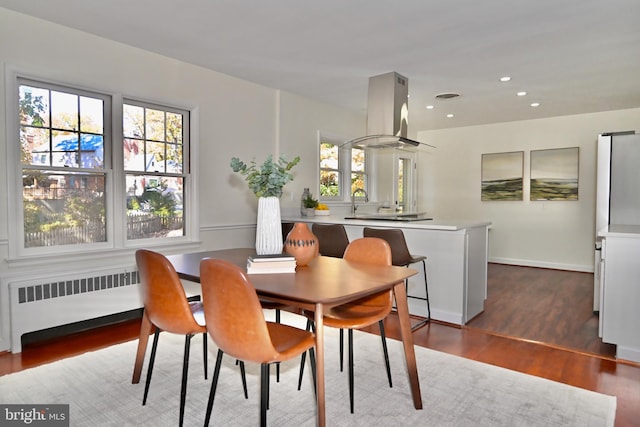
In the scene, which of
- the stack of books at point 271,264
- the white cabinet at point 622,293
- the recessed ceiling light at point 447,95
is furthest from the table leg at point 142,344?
the recessed ceiling light at point 447,95

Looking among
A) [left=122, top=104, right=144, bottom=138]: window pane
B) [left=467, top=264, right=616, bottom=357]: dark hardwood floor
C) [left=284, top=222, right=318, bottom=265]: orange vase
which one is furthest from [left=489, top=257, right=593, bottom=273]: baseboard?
[left=122, top=104, right=144, bottom=138]: window pane

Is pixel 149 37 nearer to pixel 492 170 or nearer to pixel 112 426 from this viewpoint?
pixel 112 426

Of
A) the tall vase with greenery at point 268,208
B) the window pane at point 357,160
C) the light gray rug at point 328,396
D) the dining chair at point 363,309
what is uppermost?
the window pane at point 357,160

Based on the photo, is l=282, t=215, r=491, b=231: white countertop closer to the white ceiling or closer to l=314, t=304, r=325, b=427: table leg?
the white ceiling

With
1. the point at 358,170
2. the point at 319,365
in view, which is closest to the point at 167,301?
the point at 319,365

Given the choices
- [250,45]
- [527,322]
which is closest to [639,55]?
[527,322]

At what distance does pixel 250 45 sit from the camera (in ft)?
11.5

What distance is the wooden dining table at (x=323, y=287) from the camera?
5.41 ft

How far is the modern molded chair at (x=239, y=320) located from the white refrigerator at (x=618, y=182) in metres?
3.62

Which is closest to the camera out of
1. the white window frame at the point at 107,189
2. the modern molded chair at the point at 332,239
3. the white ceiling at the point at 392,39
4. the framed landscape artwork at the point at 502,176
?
the white ceiling at the point at 392,39

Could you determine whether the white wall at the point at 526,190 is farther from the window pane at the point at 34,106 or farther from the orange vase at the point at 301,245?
the window pane at the point at 34,106

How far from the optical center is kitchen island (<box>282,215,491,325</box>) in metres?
3.60

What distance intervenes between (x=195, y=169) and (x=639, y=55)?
429 centimetres

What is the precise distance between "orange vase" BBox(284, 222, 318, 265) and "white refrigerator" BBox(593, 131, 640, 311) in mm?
3101
